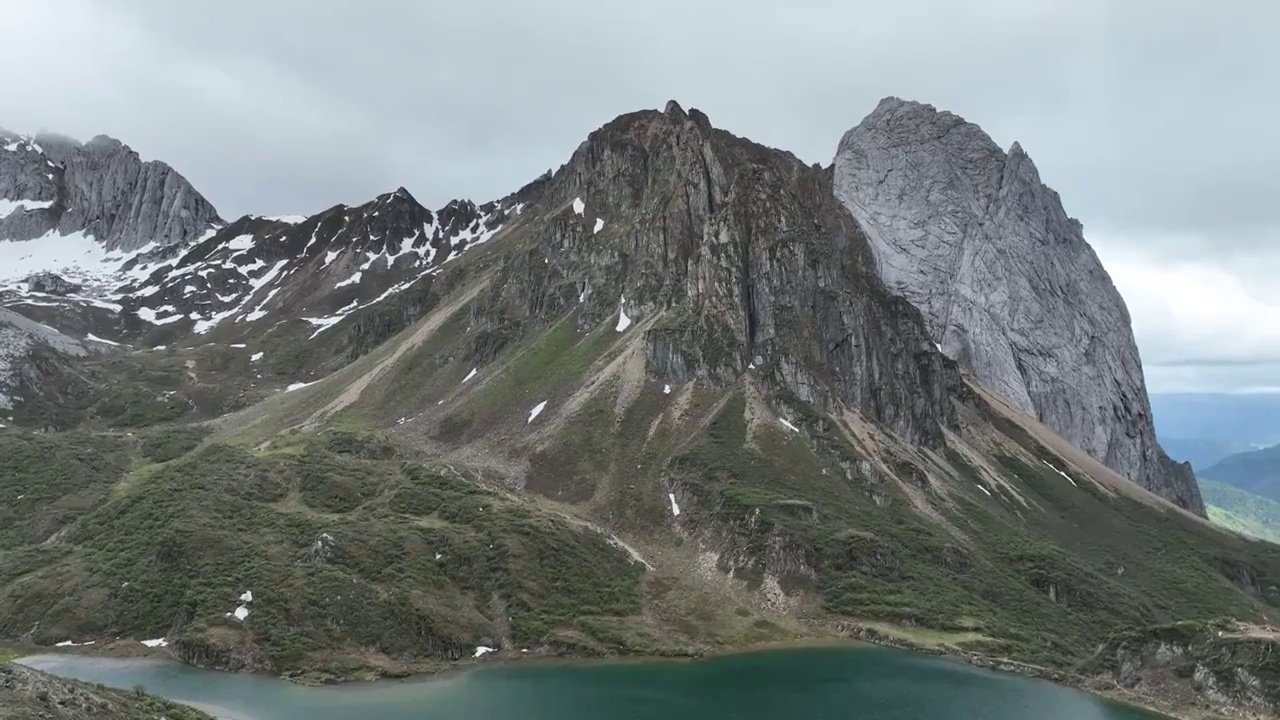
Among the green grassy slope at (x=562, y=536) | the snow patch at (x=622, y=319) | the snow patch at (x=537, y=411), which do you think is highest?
the snow patch at (x=622, y=319)

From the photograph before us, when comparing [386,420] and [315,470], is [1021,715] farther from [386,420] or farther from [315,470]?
[386,420]

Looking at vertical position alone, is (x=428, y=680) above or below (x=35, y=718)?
below

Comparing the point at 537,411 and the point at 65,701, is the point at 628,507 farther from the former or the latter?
the point at 65,701

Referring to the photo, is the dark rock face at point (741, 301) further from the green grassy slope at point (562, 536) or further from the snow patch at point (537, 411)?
the snow patch at point (537, 411)

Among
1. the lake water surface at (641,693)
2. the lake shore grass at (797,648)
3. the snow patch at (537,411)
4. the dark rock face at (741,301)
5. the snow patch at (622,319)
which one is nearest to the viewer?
the lake water surface at (641,693)

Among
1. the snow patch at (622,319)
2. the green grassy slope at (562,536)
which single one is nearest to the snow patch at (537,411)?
the green grassy slope at (562,536)

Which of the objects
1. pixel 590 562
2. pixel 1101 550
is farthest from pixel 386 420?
pixel 1101 550

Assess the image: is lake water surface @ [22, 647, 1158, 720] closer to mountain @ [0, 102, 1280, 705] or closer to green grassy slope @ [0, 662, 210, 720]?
mountain @ [0, 102, 1280, 705]
